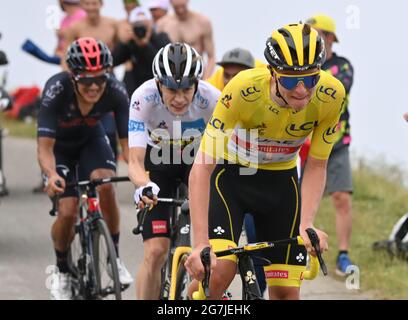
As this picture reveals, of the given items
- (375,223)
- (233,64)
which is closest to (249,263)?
(233,64)

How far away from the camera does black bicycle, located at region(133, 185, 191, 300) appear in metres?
6.80

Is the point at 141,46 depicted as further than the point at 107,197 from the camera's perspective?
Yes

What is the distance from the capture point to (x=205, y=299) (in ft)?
19.6

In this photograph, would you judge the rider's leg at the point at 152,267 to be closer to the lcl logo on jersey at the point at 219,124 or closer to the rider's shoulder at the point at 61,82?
the rider's shoulder at the point at 61,82

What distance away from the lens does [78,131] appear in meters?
8.75

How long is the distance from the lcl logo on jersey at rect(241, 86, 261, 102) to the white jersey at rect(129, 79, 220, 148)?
1.42 m

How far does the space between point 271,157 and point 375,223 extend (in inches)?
202

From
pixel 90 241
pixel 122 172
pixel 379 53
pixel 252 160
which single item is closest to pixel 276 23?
pixel 379 53

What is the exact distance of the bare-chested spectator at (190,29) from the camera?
1342 centimetres

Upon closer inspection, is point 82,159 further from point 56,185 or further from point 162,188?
point 162,188

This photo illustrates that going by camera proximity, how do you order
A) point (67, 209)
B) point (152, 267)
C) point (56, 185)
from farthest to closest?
point (67, 209) → point (56, 185) → point (152, 267)

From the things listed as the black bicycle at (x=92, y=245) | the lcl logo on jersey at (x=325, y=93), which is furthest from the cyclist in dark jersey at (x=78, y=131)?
the lcl logo on jersey at (x=325, y=93)

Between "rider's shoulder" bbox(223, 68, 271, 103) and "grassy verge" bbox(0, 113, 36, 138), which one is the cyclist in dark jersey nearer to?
"rider's shoulder" bbox(223, 68, 271, 103)
